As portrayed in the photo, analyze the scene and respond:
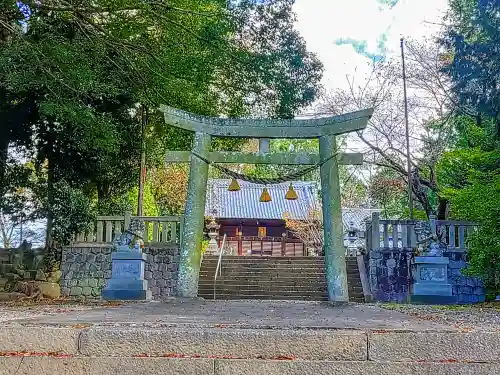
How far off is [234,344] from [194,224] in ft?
19.2

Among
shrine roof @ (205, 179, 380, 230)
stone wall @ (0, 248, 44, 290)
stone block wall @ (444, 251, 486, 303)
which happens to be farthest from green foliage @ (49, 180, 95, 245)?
shrine roof @ (205, 179, 380, 230)

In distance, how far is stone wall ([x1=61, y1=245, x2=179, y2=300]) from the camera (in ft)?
38.5

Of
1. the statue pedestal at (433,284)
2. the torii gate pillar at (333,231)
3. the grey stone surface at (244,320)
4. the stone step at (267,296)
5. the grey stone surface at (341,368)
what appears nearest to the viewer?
the grey stone surface at (341,368)

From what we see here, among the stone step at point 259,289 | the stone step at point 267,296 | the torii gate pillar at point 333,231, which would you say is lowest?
the stone step at point 267,296

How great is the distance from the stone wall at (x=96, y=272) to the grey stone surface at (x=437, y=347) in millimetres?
9520

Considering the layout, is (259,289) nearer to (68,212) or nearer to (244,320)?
(68,212)

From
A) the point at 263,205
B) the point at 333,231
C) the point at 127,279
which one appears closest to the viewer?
the point at 333,231

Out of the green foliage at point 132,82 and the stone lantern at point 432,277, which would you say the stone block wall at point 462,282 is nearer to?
the stone lantern at point 432,277

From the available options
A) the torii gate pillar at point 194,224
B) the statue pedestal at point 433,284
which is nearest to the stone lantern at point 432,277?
the statue pedestal at point 433,284

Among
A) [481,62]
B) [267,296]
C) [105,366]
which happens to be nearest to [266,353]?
[105,366]

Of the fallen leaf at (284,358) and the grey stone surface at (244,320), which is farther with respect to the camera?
the grey stone surface at (244,320)

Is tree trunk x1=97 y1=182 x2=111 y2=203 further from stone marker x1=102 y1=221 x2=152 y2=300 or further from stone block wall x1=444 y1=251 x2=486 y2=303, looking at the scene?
stone block wall x1=444 y1=251 x2=486 y2=303

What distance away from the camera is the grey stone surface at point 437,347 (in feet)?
8.49

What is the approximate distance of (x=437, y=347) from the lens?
2.60m
